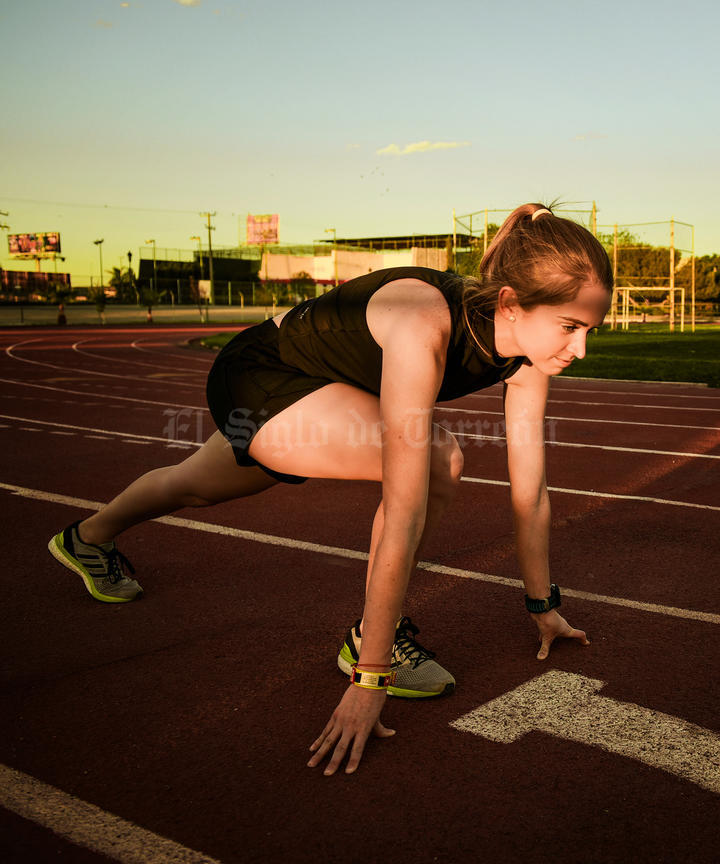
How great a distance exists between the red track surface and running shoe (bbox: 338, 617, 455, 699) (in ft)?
0.16

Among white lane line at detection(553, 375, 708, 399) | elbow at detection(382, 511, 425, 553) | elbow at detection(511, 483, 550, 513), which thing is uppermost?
elbow at detection(382, 511, 425, 553)

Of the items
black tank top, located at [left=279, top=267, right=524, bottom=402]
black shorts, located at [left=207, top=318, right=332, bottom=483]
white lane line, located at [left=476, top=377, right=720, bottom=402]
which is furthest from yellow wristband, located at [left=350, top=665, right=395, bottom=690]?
white lane line, located at [left=476, top=377, right=720, bottom=402]

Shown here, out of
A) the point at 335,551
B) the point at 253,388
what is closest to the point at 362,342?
the point at 253,388

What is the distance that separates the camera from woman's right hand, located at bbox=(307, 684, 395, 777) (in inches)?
92.6

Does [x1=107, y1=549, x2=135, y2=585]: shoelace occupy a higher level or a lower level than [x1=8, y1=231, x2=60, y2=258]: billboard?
lower

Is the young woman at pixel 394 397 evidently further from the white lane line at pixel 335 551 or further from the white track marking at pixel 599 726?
the white lane line at pixel 335 551

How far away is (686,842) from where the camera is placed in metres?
2.05

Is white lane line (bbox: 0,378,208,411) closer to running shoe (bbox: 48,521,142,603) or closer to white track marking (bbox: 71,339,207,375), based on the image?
white track marking (bbox: 71,339,207,375)

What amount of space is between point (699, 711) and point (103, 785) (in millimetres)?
1836

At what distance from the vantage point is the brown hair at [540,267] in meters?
2.29

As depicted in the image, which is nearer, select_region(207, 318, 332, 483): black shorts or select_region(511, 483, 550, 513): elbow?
select_region(207, 318, 332, 483): black shorts

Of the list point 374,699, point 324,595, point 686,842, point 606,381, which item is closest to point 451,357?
point 374,699

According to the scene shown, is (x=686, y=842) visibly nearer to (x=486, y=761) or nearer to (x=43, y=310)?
(x=486, y=761)

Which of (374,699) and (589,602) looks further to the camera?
(589,602)
